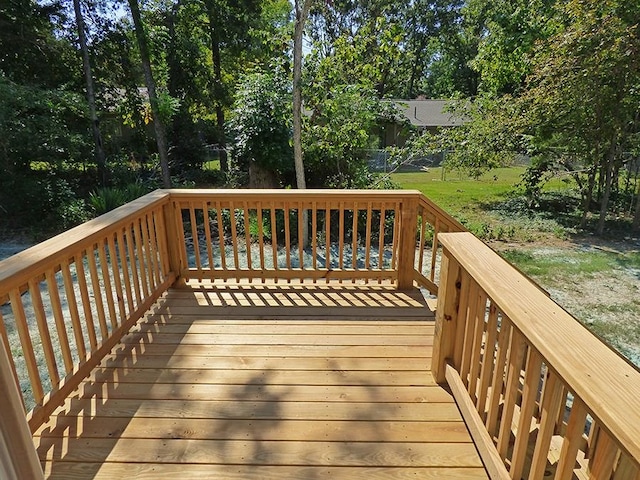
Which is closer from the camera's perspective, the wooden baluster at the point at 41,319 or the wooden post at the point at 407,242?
the wooden baluster at the point at 41,319

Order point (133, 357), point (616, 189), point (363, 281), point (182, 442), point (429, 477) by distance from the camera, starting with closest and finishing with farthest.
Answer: point (429, 477) → point (182, 442) → point (133, 357) → point (363, 281) → point (616, 189)

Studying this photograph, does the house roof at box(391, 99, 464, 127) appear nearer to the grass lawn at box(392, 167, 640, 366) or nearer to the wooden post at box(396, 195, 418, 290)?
the grass lawn at box(392, 167, 640, 366)

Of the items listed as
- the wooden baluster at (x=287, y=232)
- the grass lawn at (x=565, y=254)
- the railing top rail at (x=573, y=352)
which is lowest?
the grass lawn at (x=565, y=254)

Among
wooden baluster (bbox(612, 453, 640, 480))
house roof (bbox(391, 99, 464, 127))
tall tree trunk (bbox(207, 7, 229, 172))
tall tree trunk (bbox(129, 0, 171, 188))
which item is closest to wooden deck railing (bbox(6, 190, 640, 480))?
wooden baluster (bbox(612, 453, 640, 480))

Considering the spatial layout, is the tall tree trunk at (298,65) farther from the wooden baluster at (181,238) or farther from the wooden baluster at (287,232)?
the wooden baluster at (181,238)

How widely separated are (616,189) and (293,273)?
8.93 metres

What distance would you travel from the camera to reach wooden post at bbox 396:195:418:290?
3.13m

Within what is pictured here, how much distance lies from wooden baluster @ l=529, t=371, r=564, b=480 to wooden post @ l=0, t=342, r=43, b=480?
4.56 ft

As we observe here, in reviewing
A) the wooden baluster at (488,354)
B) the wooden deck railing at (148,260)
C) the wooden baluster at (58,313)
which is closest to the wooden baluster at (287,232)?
the wooden deck railing at (148,260)

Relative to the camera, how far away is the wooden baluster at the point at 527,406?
3.98ft

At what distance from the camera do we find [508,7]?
38.1 feet

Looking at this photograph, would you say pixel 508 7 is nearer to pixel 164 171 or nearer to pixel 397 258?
pixel 164 171

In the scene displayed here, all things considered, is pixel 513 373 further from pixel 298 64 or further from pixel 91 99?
pixel 91 99

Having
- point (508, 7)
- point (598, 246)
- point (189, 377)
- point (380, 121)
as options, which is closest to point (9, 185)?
point (380, 121)
